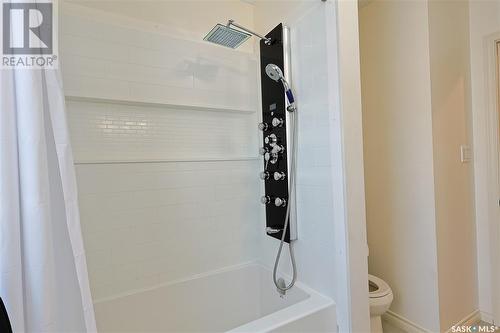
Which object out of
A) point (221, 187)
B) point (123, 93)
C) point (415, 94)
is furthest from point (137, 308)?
point (415, 94)

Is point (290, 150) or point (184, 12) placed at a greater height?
point (184, 12)

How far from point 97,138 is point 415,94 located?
2.08 meters

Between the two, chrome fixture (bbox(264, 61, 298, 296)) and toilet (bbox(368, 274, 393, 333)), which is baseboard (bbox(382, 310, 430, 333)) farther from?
chrome fixture (bbox(264, 61, 298, 296))

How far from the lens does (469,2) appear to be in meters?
2.08

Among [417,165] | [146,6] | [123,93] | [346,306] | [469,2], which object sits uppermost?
[469,2]

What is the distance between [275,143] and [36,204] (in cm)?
124

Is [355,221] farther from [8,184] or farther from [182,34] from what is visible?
[182,34]

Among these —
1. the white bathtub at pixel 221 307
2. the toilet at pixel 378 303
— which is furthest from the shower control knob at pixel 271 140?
the toilet at pixel 378 303

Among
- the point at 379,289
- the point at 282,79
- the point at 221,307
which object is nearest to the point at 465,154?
the point at 379,289

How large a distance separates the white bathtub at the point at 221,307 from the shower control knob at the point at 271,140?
88 cm

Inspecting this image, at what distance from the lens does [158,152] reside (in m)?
1.72

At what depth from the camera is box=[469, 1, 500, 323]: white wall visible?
197 centimetres

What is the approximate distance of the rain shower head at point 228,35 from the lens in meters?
1.54

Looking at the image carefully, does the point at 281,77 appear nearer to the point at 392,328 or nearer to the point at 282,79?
the point at 282,79
